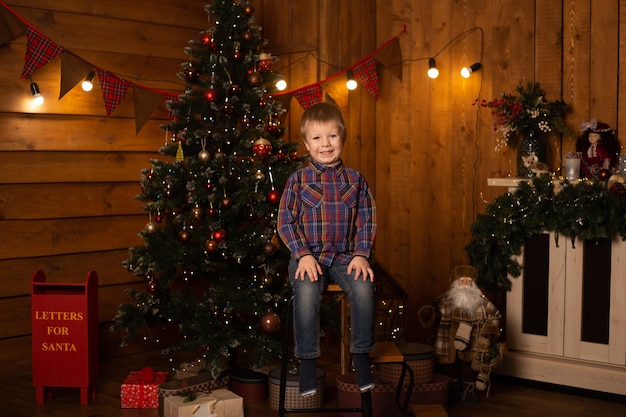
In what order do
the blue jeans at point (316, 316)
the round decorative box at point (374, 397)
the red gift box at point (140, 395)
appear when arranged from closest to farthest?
the blue jeans at point (316, 316)
the round decorative box at point (374, 397)
the red gift box at point (140, 395)

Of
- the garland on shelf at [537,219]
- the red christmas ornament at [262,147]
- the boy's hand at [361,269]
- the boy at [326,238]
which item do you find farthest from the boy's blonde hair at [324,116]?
the garland on shelf at [537,219]

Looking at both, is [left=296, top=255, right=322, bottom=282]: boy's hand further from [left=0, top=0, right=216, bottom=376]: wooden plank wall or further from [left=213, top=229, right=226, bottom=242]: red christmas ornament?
[left=0, top=0, right=216, bottom=376]: wooden plank wall

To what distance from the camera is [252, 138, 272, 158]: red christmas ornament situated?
13.2 ft

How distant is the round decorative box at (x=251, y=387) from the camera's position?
3912 mm

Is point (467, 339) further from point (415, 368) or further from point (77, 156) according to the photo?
point (77, 156)

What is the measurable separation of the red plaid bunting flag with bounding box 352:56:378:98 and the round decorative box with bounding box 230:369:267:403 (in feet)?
6.15

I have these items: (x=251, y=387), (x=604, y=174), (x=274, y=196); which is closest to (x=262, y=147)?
(x=274, y=196)

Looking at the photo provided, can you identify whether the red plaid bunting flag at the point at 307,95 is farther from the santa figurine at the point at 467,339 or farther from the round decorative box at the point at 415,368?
the round decorative box at the point at 415,368

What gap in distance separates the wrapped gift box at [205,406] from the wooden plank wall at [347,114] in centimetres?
121

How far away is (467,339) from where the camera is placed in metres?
Result: 3.81

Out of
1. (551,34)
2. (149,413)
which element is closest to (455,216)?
(551,34)

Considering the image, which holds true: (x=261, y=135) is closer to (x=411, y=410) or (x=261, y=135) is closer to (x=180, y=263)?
(x=180, y=263)

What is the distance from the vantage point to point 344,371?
3682mm

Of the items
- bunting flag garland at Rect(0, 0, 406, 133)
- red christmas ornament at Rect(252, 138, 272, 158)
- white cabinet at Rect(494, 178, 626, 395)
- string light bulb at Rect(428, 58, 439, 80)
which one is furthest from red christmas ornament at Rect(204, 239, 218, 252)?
string light bulb at Rect(428, 58, 439, 80)
